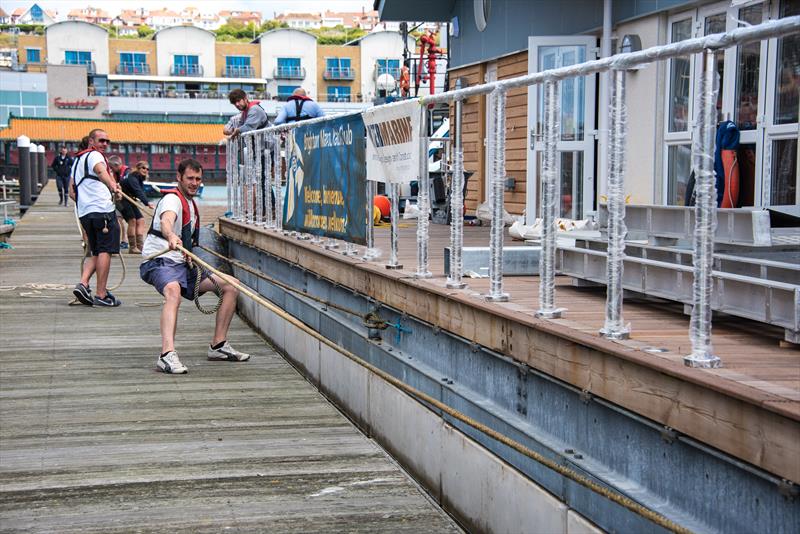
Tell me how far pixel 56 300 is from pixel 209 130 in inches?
2835

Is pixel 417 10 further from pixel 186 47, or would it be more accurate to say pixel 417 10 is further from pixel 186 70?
pixel 186 47

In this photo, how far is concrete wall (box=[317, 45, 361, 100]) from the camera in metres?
→ 117

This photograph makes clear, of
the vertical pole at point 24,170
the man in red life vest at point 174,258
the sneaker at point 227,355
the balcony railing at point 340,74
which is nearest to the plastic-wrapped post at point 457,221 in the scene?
the man in red life vest at point 174,258

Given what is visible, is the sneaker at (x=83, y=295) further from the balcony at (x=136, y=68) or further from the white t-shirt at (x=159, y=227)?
the balcony at (x=136, y=68)

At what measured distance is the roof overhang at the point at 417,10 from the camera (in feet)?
60.3

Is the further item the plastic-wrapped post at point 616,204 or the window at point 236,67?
the window at point 236,67

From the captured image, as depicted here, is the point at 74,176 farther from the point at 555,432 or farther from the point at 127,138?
the point at 127,138

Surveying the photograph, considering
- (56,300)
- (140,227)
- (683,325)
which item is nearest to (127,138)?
(140,227)

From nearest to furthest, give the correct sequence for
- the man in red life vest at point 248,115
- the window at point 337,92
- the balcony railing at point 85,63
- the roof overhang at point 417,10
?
the man in red life vest at point 248,115 < the roof overhang at point 417,10 < the window at point 337,92 < the balcony railing at point 85,63

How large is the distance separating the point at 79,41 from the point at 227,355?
4365 inches

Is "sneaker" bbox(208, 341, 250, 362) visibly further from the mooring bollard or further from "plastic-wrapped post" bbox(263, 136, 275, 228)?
the mooring bollard

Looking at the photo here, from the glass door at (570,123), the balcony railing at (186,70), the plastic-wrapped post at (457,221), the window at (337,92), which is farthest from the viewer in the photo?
the balcony railing at (186,70)

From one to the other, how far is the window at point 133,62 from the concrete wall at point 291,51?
12.1 metres

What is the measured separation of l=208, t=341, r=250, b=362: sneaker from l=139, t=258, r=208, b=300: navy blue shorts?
2.44ft
